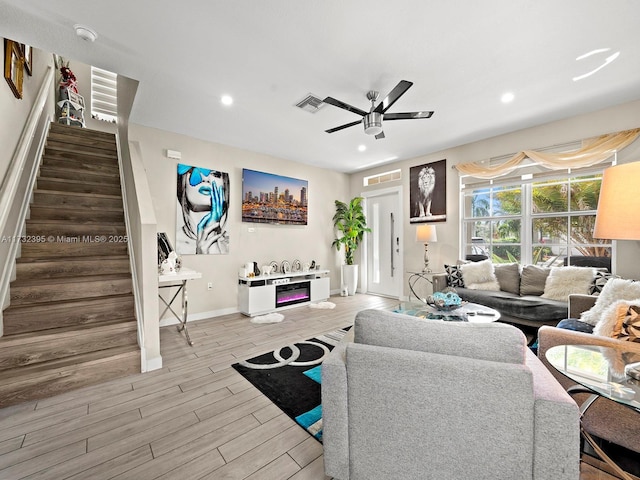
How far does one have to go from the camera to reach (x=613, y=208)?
1.41 metres

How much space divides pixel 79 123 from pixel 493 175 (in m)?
7.38

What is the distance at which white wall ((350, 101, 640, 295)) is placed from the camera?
3.10 m

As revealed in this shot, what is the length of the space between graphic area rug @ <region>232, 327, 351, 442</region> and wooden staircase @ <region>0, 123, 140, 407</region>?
114 centimetres

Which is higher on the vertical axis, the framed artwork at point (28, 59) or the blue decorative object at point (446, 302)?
the framed artwork at point (28, 59)

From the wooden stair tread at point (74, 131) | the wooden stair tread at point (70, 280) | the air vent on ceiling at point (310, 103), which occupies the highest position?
the wooden stair tread at point (74, 131)

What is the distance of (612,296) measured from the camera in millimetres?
2326

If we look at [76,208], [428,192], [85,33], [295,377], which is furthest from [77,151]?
[428,192]

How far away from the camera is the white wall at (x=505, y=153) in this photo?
3.10m

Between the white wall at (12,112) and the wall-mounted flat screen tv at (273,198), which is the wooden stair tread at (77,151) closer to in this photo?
the white wall at (12,112)

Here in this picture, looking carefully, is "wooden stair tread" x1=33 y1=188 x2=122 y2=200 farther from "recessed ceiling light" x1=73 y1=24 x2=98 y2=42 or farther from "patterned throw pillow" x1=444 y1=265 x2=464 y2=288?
"patterned throw pillow" x1=444 y1=265 x2=464 y2=288

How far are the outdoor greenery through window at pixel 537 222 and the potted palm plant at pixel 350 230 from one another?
2.04 meters

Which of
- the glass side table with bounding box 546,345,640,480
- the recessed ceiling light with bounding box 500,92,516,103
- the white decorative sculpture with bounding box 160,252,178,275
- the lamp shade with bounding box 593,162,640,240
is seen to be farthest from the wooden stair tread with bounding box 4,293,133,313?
the recessed ceiling light with bounding box 500,92,516,103

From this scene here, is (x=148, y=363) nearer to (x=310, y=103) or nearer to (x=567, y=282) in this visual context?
(x=310, y=103)

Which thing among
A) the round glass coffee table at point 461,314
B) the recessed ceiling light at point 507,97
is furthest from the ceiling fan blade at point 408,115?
the round glass coffee table at point 461,314
